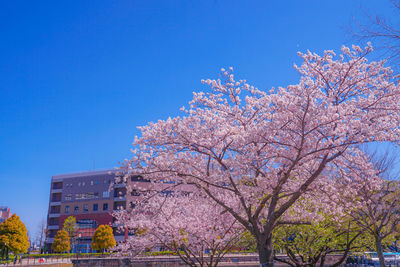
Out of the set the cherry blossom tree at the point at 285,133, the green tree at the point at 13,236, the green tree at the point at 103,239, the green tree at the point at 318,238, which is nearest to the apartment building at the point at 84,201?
the green tree at the point at 103,239

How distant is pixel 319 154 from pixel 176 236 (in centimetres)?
820

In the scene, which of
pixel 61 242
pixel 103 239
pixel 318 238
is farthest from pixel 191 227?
pixel 61 242

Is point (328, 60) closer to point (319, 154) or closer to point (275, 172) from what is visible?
point (319, 154)

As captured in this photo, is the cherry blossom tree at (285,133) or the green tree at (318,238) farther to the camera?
the green tree at (318,238)

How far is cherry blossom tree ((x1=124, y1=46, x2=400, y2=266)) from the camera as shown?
Answer: 7.90 meters

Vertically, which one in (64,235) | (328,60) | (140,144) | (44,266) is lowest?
(44,266)

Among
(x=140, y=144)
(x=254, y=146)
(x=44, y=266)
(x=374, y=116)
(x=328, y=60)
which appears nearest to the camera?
(x=374, y=116)

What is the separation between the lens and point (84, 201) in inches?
2398

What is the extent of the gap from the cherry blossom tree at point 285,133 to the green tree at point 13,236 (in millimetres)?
31942

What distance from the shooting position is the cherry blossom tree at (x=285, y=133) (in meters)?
7.90

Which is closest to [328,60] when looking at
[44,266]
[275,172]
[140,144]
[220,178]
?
[275,172]

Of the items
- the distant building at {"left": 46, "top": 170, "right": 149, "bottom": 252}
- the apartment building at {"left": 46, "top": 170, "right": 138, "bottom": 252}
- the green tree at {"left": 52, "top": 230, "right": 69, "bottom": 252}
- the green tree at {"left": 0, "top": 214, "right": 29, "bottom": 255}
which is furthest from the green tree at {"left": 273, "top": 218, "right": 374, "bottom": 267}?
the apartment building at {"left": 46, "top": 170, "right": 138, "bottom": 252}

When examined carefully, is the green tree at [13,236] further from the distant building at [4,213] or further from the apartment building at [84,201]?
the distant building at [4,213]

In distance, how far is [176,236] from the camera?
1425 cm
